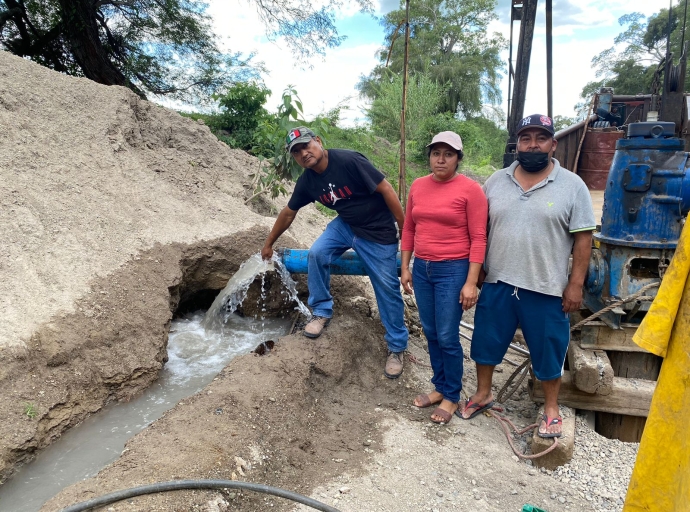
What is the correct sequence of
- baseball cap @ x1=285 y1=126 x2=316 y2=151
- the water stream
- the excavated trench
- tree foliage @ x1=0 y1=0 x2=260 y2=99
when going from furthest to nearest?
tree foliage @ x1=0 y1=0 x2=260 y2=99 < baseball cap @ x1=285 y1=126 x2=316 y2=151 < the excavated trench < the water stream

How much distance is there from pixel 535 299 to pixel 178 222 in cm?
336

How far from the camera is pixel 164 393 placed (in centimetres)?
346

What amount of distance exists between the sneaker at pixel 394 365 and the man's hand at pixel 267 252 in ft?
3.97

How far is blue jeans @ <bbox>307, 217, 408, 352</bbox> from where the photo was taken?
11.3 feet

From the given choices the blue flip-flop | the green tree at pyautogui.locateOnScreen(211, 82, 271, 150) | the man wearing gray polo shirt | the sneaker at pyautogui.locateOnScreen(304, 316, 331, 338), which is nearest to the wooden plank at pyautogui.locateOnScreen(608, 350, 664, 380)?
the man wearing gray polo shirt

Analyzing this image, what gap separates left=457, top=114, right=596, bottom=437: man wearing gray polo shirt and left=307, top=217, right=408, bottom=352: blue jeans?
0.75 metres

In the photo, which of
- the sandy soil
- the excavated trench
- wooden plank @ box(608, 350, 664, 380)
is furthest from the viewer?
wooden plank @ box(608, 350, 664, 380)

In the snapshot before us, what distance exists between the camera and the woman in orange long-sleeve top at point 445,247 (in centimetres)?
274

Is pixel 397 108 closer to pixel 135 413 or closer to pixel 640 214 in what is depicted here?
pixel 640 214

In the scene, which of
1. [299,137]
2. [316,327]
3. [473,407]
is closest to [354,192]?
[299,137]

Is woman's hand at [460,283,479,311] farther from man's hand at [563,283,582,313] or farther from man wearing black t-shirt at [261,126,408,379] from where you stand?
man wearing black t-shirt at [261,126,408,379]

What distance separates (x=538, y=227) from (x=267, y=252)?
209cm

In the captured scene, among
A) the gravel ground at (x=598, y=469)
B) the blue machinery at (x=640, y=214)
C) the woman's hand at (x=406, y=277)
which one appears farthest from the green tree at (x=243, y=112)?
the gravel ground at (x=598, y=469)

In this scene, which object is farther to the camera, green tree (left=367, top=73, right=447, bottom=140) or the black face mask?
→ green tree (left=367, top=73, right=447, bottom=140)
